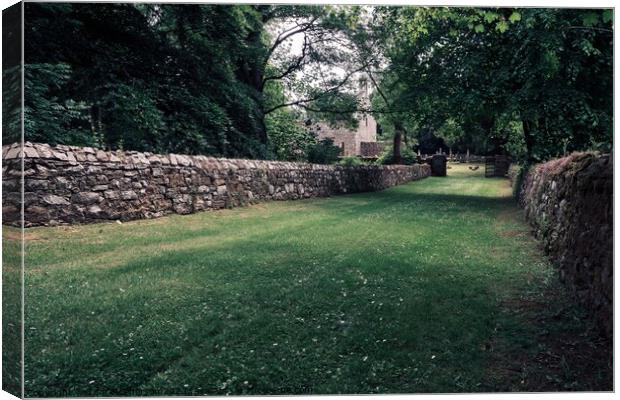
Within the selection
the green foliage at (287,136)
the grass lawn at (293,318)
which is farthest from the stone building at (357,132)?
the grass lawn at (293,318)

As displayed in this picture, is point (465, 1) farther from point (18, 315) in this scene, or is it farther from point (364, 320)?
point (18, 315)

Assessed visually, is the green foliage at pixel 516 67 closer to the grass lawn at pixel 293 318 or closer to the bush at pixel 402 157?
the grass lawn at pixel 293 318

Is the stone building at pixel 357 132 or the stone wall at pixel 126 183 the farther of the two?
the stone building at pixel 357 132

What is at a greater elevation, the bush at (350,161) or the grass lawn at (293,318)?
the bush at (350,161)

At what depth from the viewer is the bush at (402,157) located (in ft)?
74.2

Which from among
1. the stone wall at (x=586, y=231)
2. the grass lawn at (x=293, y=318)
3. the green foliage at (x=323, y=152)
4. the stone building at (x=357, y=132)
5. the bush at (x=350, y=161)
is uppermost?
the stone building at (x=357, y=132)

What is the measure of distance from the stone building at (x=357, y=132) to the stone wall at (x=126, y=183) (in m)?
1.39

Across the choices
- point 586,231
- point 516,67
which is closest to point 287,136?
point 516,67

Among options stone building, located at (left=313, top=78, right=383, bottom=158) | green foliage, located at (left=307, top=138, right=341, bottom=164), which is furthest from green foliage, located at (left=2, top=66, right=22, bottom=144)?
green foliage, located at (left=307, top=138, right=341, bottom=164)

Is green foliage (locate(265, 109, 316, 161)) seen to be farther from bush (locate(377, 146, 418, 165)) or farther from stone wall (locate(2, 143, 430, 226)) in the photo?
bush (locate(377, 146, 418, 165))

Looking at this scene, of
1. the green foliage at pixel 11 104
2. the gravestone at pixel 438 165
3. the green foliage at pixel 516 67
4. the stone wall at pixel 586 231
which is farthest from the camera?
the gravestone at pixel 438 165

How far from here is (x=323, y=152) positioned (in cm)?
1098

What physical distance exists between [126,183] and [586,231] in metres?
5.82

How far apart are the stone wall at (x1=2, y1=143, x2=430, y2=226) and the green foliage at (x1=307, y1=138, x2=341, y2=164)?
41 centimetres
